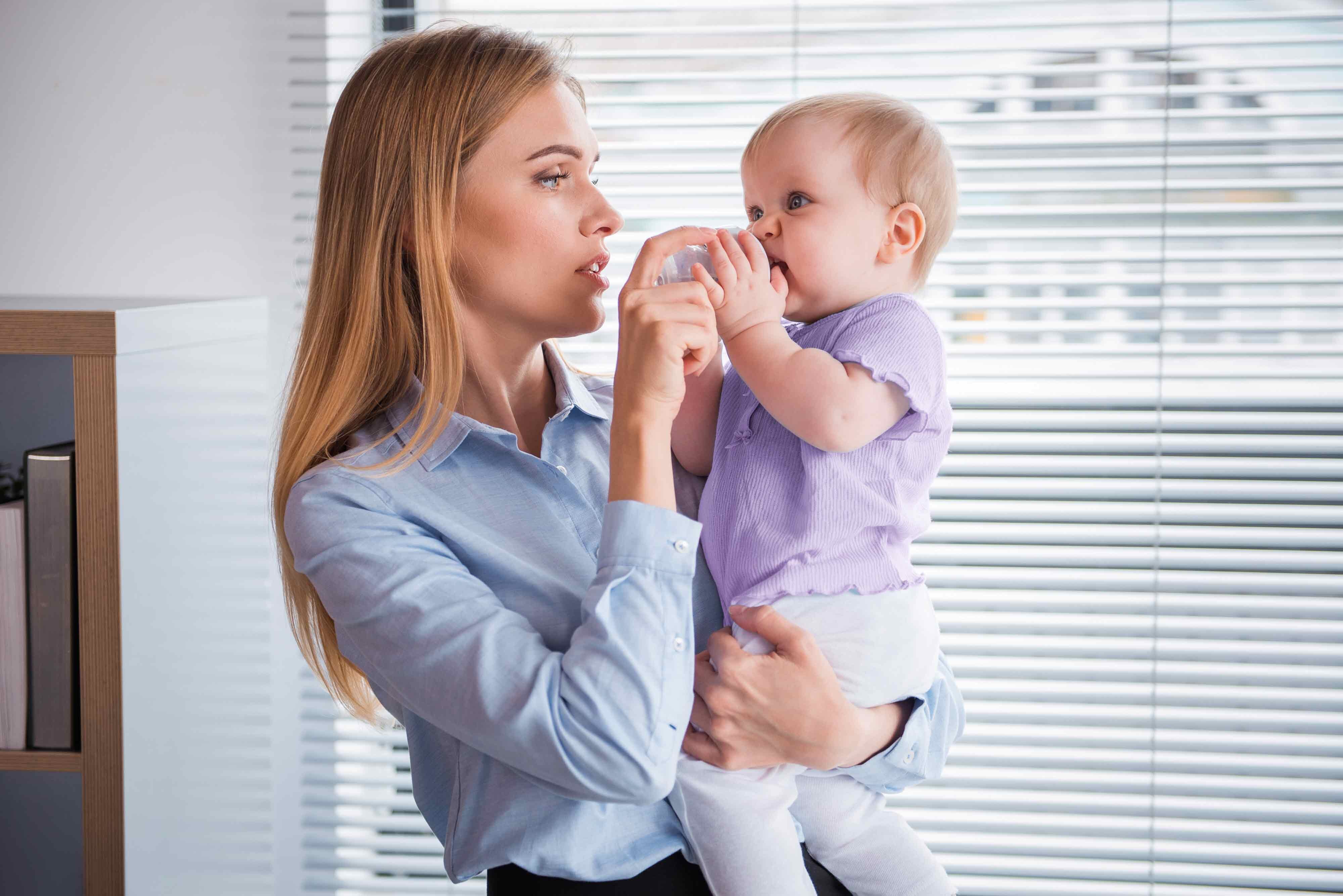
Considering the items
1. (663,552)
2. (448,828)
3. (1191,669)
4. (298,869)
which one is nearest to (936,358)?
(663,552)

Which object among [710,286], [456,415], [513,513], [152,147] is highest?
[152,147]

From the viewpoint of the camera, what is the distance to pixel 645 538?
3.29 feet

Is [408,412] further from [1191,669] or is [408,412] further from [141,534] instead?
[1191,669]

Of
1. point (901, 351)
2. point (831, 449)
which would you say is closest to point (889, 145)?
point (901, 351)

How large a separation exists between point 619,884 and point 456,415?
550 millimetres

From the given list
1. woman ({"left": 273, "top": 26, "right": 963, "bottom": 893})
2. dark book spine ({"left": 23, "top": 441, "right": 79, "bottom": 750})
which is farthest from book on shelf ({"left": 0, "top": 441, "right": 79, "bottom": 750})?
woman ({"left": 273, "top": 26, "right": 963, "bottom": 893})

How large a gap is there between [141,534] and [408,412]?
0.47 metres

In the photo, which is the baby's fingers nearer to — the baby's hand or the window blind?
the baby's hand

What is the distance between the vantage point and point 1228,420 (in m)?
1.99

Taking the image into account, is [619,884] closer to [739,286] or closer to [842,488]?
[842,488]

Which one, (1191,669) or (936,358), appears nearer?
(936,358)

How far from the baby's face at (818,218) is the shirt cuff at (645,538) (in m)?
0.34

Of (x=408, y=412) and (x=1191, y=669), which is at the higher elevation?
(x=408, y=412)

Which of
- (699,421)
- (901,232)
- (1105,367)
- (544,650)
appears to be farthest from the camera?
(1105,367)
